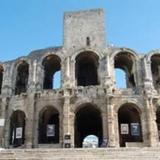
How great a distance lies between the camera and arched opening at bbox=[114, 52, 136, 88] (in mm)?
30914

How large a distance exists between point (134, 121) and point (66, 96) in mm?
7683

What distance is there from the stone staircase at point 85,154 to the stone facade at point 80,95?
5927 mm

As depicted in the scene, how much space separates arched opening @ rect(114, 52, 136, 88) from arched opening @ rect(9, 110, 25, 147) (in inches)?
450

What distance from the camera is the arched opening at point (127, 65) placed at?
1217 inches

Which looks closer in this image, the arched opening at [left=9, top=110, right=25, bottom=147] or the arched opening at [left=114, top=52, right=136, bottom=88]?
the arched opening at [left=9, top=110, right=25, bottom=147]

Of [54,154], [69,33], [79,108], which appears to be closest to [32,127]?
[79,108]

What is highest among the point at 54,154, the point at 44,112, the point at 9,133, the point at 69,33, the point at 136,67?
the point at 69,33

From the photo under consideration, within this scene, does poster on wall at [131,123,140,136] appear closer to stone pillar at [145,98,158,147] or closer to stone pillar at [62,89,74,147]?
stone pillar at [145,98,158,147]

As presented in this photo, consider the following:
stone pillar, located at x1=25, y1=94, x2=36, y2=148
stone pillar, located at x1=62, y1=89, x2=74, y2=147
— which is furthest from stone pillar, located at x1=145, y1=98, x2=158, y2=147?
stone pillar, located at x1=25, y1=94, x2=36, y2=148

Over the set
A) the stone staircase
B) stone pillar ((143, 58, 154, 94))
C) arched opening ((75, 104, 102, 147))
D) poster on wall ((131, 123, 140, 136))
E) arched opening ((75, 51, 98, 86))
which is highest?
arched opening ((75, 51, 98, 86))

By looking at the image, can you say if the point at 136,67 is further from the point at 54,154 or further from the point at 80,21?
the point at 54,154

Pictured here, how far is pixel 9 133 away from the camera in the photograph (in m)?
28.5

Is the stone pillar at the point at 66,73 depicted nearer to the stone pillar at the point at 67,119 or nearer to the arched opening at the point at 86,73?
the stone pillar at the point at 67,119

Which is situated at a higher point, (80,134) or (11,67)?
(11,67)
